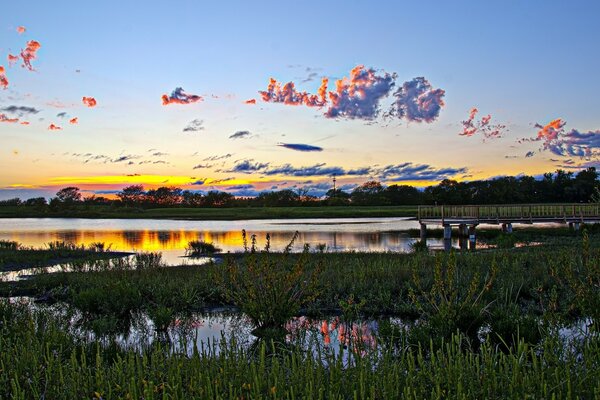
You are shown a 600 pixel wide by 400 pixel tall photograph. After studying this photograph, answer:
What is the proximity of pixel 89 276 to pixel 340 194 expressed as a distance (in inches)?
6098

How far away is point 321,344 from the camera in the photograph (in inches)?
371

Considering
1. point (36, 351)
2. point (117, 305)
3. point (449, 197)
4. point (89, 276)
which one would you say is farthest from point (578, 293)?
point (449, 197)

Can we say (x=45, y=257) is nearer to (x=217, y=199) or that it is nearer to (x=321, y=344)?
(x=321, y=344)

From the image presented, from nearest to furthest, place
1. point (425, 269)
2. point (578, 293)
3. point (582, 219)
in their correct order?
1. point (578, 293)
2. point (425, 269)
3. point (582, 219)

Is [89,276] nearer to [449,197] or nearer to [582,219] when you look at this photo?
[582,219]

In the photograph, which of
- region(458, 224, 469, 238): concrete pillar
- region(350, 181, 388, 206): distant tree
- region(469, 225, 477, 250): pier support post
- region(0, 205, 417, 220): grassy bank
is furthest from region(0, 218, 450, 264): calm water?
region(350, 181, 388, 206): distant tree

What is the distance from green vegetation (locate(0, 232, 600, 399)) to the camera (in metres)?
5.79

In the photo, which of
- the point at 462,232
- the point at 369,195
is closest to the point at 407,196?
the point at 369,195

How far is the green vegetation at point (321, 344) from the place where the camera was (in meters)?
5.79

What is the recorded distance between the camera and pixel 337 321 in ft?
38.6

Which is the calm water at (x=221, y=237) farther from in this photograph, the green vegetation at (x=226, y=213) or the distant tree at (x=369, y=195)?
the distant tree at (x=369, y=195)

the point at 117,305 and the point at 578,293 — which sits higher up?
the point at 578,293

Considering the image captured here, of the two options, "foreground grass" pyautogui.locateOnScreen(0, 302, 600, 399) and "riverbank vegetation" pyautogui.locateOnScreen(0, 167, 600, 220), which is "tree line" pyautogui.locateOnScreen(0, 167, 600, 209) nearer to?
"riverbank vegetation" pyautogui.locateOnScreen(0, 167, 600, 220)

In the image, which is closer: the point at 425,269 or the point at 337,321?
the point at 337,321
